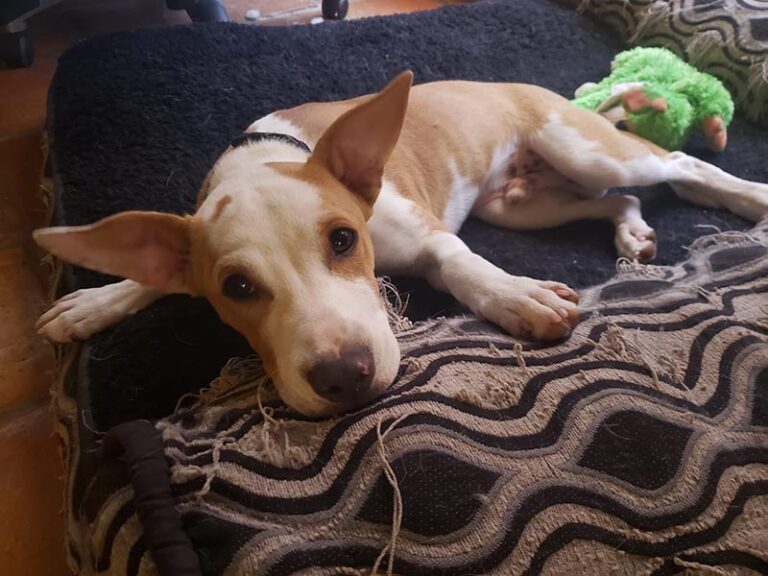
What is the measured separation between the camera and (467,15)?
3.21 m

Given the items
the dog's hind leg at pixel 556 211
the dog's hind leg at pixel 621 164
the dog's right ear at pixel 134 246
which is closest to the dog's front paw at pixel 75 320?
the dog's right ear at pixel 134 246

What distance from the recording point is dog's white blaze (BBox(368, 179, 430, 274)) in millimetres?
1790

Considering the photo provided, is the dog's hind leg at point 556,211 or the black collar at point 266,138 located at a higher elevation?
the black collar at point 266,138

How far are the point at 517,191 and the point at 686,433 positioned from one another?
124 cm

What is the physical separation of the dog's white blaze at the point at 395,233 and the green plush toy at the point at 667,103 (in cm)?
99

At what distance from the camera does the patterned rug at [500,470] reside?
3.45ft

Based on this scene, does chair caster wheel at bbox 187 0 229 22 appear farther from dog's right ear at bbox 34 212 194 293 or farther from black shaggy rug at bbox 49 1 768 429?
dog's right ear at bbox 34 212 194 293

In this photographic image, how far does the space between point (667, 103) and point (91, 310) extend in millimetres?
1864

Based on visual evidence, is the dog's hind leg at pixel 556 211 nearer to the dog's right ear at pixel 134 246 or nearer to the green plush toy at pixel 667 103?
the green plush toy at pixel 667 103

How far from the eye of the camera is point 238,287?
1343mm

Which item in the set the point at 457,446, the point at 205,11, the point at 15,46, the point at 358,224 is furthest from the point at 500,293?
the point at 15,46

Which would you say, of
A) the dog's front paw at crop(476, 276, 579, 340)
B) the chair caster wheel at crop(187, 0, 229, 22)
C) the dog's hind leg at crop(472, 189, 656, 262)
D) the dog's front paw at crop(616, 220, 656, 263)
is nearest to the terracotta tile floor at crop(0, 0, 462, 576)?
the chair caster wheel at crop(187, 0, 229, 22)

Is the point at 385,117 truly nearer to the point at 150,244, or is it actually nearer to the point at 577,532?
the point at 150,244

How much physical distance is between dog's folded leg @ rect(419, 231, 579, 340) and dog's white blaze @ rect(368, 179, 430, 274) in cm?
3
